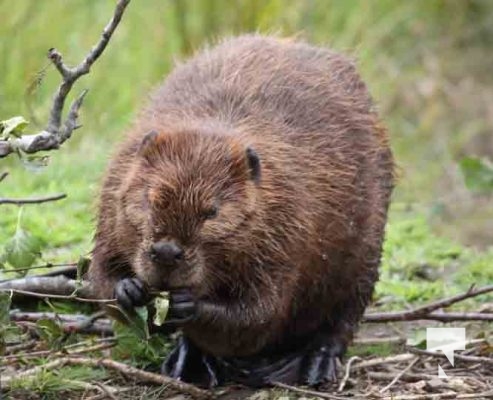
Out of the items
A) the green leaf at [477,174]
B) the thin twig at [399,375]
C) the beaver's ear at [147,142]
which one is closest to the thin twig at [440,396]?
the thin twig at [399,375]

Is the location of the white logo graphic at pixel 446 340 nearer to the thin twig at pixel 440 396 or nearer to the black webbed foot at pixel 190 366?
the thin twig at pixel 440 396

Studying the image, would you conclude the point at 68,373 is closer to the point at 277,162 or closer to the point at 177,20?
the point at 277,162

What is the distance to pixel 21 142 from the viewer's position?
12.8ft

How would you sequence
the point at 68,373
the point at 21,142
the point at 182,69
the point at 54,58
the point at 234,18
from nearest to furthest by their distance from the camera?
1. the point at 54,58
2. the point at 21,142
3. the point at 68,373
4. the point at 182,69
5. the point at 234,18

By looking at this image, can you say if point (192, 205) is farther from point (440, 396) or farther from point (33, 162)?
point (440, 396)

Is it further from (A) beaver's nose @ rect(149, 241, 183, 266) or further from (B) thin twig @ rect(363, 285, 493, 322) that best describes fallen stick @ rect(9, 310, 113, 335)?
(B) thin twig @ rect(363, 285, 493, 322)

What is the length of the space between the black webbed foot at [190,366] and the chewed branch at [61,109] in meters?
1.16

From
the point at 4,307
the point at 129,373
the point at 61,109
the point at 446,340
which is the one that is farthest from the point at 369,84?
the point at 61,109

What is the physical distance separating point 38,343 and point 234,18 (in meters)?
5.04

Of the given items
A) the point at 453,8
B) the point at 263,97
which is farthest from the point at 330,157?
the point at 453,8

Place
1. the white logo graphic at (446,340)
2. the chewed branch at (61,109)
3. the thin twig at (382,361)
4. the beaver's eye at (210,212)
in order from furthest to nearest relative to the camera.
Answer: the white logo graphic at (446,340)
the thin twig at (382,361)
the beaver's eye at (210,212)
the chewed branch at (61,109)

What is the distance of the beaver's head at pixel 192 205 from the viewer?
13.0 ft

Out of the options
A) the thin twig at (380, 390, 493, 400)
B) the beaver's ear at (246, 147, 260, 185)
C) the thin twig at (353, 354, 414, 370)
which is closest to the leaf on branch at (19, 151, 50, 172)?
the beaver's ear at (246, 147, 260, 185)

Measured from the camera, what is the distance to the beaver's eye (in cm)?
402
